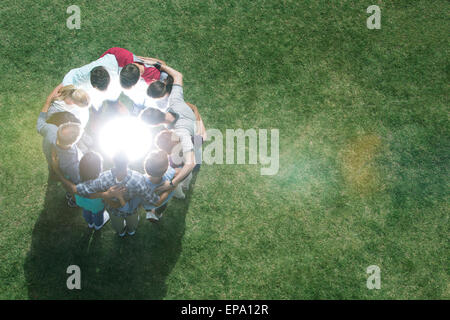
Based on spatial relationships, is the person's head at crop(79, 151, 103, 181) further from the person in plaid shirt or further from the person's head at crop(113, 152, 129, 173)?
the person's head at crop(113, 152, 129, 173)

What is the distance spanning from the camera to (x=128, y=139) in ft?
14.7

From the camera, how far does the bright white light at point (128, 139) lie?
173 inches

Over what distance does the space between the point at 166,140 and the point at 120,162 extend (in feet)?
1.77

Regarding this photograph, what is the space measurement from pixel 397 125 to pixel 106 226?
14.7ft

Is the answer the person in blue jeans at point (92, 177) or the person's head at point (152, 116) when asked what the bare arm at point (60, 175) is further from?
the person's head at point (152, 116)

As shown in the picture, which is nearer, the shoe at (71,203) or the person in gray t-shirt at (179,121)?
the person in gray t-shirt at (179,121)

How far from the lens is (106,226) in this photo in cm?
552

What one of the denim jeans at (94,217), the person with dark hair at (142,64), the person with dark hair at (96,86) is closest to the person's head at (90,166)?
the person with dark hair at (96,86)

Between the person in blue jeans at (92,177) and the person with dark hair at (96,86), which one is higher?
the person with dark hair at (96,86)

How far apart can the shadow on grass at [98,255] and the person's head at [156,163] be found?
162 centimetres

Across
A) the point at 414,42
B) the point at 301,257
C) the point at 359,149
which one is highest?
the point at 414,42

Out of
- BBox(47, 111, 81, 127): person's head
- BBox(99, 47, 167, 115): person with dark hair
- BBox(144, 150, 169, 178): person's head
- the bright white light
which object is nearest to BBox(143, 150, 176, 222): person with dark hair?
BBox(144, 150, 169, 178): person's head

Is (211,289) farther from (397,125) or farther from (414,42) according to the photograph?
(414,42)
